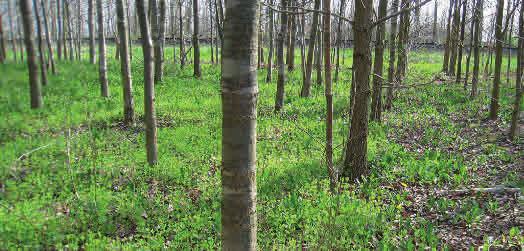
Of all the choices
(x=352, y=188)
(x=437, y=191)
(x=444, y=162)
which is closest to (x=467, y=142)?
(x=444, y=162)

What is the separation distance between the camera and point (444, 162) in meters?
8.00

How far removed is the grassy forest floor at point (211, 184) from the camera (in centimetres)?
503

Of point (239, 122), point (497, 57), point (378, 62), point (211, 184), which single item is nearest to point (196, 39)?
point (378, 62)

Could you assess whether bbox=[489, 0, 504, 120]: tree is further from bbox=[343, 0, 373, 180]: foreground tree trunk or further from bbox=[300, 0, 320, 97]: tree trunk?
bbox=[343, 0, 373, 180]: foreground tree trunk

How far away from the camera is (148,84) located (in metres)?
7.29

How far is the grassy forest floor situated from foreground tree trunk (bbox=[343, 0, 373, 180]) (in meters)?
0.36

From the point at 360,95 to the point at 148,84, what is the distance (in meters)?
3.81

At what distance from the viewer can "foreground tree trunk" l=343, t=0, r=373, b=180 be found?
6.48 metres

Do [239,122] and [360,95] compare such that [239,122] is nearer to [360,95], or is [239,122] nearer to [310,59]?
[360,95]

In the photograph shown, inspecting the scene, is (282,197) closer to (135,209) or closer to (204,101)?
(135,209)

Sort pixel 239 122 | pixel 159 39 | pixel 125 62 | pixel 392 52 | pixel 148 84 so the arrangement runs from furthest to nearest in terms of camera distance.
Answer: pixel 159 39 → pixel 392 52 → pixel 125 62 → pixel 148 84 → pixel 239 122

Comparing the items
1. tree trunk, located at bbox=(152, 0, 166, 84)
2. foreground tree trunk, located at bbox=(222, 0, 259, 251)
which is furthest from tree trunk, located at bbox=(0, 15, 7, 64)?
tree trunk, located at bbox=(152, 0, 166, 84)

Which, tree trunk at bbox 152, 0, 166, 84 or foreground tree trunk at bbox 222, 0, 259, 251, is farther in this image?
tree trunk at bbox 152, 0, 166, 84

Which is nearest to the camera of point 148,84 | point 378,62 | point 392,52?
point 148,84
